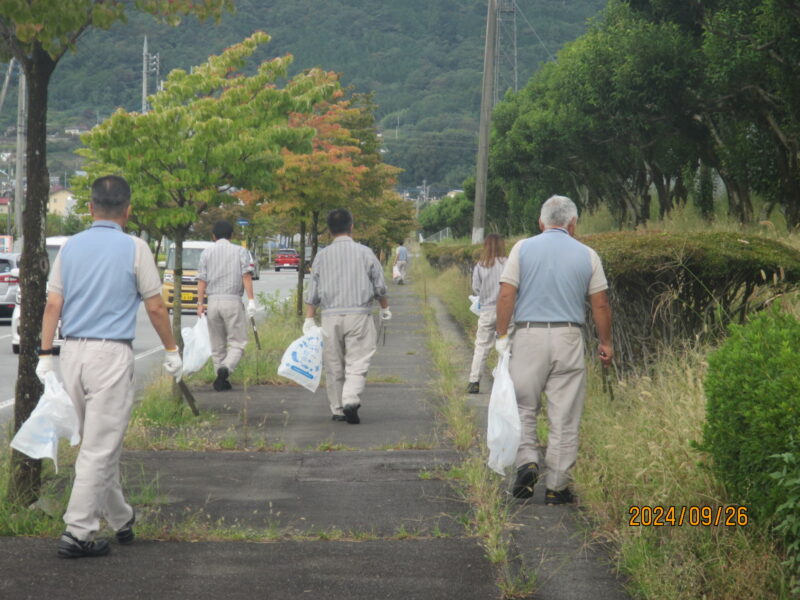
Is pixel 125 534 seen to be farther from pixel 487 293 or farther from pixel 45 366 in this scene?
pixel 487 293

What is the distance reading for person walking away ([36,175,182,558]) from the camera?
595 centimetres

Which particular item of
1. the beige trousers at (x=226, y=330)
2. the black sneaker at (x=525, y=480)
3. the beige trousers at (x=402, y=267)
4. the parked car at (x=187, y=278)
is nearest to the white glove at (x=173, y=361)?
the black sneaker at (x=525, y=480)

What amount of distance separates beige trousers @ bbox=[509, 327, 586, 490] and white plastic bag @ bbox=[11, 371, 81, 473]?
2.80m

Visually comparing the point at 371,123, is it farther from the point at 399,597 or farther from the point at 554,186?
the point at 399,597

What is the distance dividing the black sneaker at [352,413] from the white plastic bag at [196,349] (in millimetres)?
1351

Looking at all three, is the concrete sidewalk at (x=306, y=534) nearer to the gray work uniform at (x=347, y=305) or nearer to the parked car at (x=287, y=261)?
the gray work uniform at (x=347, y=305)

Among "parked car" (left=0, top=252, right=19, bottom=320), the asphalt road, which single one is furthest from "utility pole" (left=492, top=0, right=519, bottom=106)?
"parked car" (left=0, top=252, right=19, bottom=320)

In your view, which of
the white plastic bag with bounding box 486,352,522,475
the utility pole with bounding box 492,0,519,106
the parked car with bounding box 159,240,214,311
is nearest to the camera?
the white plastic bag with bounding box 486,352,522,475

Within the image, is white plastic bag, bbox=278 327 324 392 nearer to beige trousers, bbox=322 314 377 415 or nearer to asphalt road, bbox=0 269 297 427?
beige trousers, bbox=322 314 377 415

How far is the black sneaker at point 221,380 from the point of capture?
13.3 metres

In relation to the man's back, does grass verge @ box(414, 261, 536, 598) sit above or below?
below

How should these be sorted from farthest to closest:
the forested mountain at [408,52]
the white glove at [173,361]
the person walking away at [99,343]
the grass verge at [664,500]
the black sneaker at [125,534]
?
the forested mountain at [408,52] < the white glove at [173,361] < the black sneaker at [125,534] < the person walking away at [99,343] < the grass verge at [664,500]

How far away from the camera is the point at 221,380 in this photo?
13.3m

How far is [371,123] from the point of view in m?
33.8
